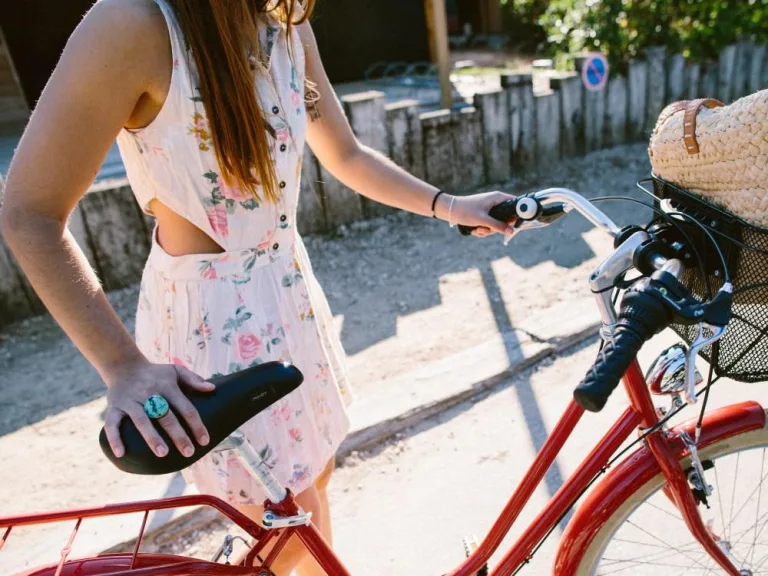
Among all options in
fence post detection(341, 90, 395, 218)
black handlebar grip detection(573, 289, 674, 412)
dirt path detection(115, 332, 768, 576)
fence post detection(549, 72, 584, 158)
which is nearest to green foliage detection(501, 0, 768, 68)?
fence post detection(549, 72, 584, 158)

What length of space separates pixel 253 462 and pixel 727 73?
6205mm

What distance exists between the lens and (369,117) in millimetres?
4551

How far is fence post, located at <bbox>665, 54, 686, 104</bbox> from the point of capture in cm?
573

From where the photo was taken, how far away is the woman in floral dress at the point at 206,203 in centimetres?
106

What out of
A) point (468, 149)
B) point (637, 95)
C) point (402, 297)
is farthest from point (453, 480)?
point (637, 95)

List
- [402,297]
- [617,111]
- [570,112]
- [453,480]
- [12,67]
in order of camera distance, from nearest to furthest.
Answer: [453,480] → [402,297] → [570,112] → [617,111] → [12,67]

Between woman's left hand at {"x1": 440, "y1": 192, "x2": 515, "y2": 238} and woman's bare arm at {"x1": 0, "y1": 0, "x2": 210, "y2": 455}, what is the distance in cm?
78

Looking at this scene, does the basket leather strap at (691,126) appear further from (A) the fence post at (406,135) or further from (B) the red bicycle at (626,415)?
(A) the fence post at (406,135)

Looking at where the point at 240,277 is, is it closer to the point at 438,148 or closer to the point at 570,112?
the point at 438,148

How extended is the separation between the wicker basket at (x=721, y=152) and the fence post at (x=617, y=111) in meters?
4.75

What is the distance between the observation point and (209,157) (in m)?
1.26

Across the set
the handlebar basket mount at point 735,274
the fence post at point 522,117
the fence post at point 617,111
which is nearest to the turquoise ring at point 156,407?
the handlebar basket mount at point 735,274

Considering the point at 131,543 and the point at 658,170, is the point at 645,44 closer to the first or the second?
the point at 658,170

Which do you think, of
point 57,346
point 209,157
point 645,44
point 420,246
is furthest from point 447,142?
point 209,157
